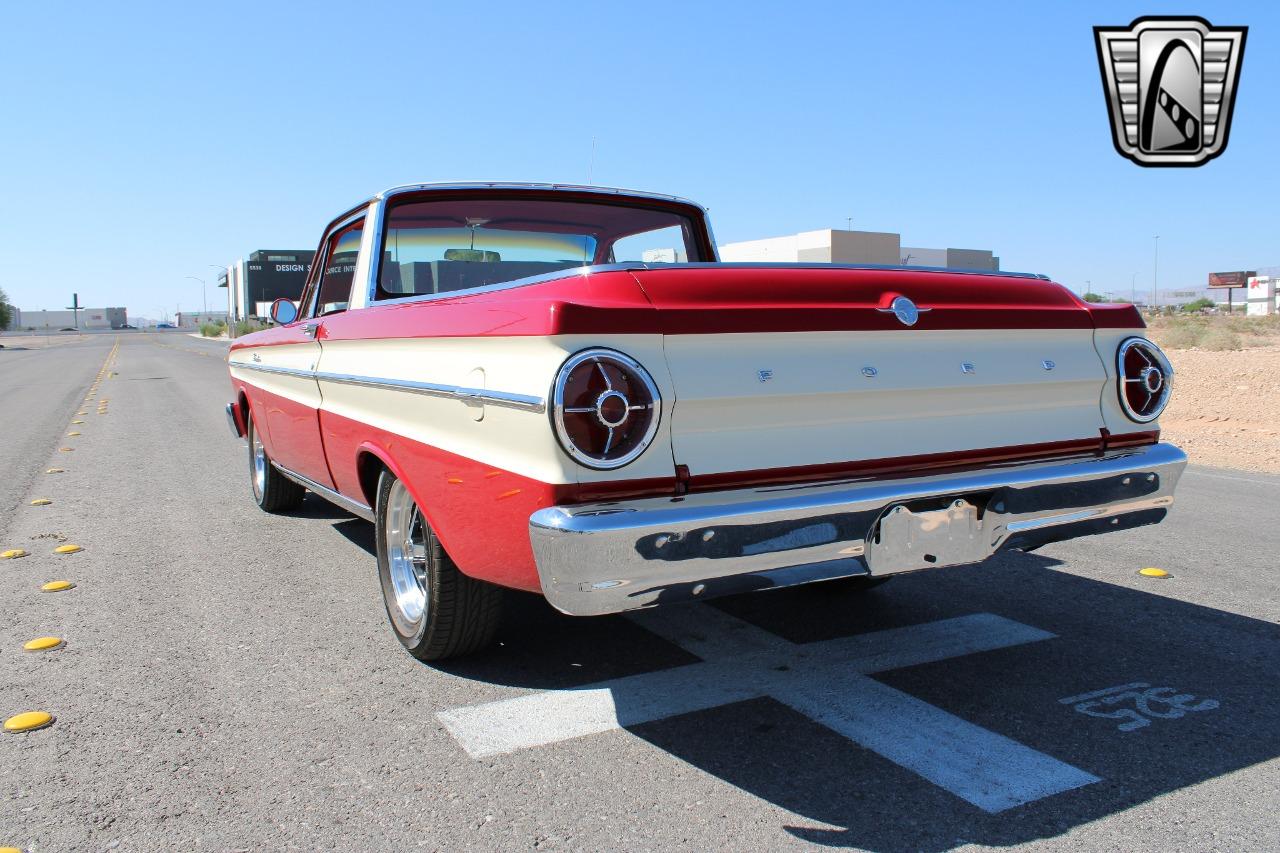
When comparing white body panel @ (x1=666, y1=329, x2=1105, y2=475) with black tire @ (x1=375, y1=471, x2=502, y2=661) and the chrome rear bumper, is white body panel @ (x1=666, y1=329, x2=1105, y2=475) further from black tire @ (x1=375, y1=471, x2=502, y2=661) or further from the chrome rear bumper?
black tire @ (x1=375, y1=471, x2=502, y2=661)

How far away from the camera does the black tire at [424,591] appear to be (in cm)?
337

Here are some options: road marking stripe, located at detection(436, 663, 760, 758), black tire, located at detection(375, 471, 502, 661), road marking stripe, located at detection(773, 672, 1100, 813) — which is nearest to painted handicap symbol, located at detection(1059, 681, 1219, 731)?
road marking stripe, located at detection(773, 672, 1100, 813)

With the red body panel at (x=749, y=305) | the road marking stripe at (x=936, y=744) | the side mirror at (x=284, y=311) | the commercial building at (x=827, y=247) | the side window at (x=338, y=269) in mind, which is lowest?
the road marking stripe at (x=936, y=744)

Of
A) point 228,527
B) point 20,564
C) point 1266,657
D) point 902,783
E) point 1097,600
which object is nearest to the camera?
point 902,783

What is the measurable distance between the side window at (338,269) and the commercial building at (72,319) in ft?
587

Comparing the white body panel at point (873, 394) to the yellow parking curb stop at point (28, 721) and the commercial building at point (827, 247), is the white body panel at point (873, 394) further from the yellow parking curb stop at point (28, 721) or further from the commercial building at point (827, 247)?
the commercial building at point (827, 247)

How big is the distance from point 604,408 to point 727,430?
36 cm

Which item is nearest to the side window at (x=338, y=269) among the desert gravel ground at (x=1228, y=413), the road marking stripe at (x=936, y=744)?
the road marking stripe at (x=936, y=744)

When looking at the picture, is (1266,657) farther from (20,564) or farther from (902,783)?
(20,564)

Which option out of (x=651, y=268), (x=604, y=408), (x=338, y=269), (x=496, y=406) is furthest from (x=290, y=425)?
(x=604, y=408)

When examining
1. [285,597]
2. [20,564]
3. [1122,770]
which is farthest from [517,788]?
[20,564]

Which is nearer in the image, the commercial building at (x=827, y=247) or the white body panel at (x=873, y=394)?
the white body panel at (x=873, y=394)

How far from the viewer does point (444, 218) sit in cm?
443

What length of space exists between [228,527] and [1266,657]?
5.29m
